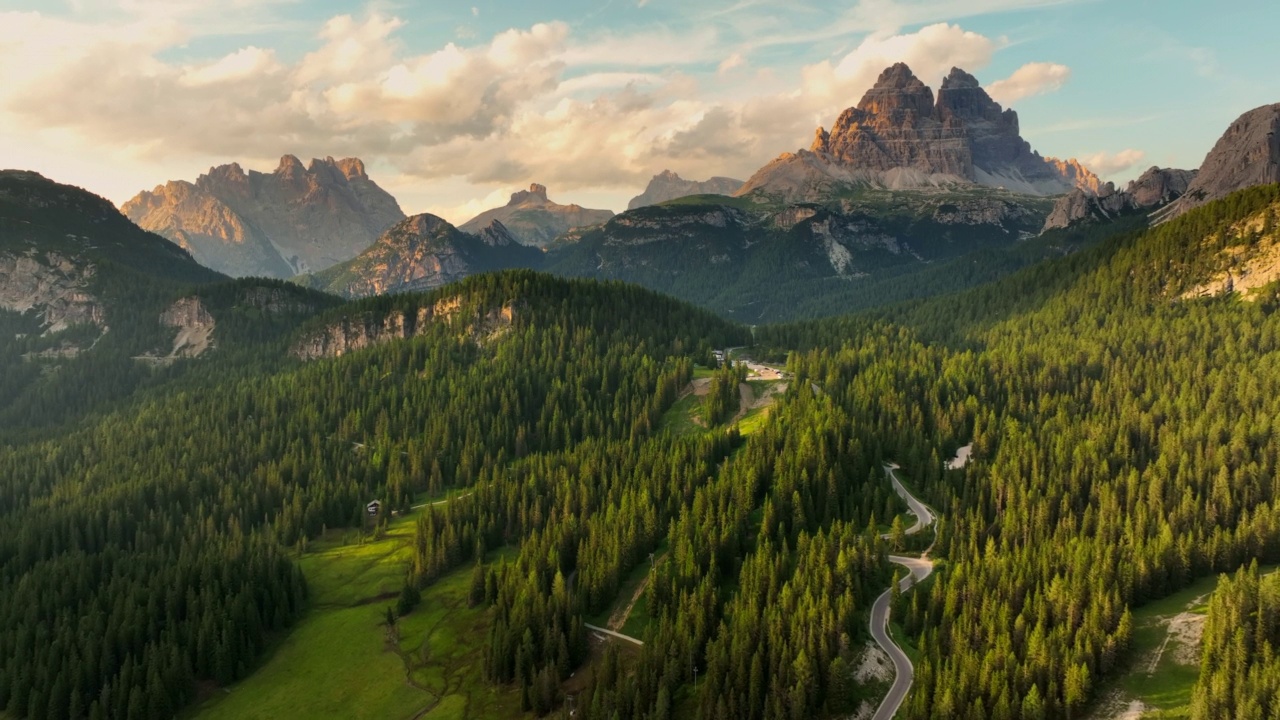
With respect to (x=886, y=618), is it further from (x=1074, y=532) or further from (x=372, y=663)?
(x=372, y=663)

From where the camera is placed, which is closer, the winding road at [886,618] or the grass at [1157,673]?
the grass at [1157,673]

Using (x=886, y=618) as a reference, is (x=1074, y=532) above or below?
above

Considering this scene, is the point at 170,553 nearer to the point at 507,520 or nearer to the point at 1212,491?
the point at 507,520

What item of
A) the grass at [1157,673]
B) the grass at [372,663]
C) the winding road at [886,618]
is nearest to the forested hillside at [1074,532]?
the grass at [1157,673]

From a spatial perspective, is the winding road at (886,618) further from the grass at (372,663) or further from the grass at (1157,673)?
the grass at (372,663)

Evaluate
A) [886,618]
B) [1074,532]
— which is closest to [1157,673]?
[886,618]

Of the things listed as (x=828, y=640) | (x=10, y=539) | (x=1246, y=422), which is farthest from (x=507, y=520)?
(x=1246, y=422)

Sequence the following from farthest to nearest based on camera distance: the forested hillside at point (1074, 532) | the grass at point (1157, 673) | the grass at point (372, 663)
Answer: the grass at point (372, 663) → the forested hillside at point (1074, 532) → the grass at point (1157, 673)
